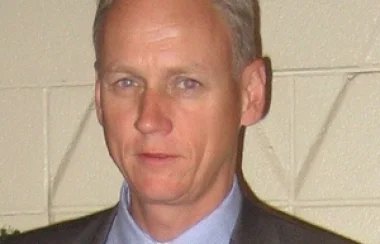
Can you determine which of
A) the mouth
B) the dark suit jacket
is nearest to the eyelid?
the mouth

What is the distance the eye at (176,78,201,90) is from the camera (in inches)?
50.7

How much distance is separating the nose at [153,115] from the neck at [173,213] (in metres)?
0.14

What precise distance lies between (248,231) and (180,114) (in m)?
0.22

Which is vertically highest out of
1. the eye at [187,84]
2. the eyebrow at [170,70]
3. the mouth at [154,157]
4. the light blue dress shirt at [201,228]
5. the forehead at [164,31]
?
the forehead at [164,31]

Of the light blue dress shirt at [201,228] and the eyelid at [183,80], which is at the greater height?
the eyelid at [183,80]

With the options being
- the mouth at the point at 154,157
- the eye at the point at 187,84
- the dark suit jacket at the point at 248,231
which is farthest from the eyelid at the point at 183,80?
the dark suit jacket at the point at 248,231

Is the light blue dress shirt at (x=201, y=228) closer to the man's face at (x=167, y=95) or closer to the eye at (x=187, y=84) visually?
the man's face at (x=167, y=95)

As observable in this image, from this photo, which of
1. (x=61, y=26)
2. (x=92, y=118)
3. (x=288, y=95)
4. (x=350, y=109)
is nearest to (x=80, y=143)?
(x=92, y=118)

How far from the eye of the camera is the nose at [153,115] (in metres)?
1.24

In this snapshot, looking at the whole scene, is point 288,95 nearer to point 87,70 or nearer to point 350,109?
point 350,109

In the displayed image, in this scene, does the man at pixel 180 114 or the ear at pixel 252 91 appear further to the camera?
the ear at pixel 252 91

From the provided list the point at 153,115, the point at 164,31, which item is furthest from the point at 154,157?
the point at 164,31

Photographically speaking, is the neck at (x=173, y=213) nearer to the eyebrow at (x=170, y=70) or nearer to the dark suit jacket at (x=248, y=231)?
the dark suit jacket at (x=248, y=231)

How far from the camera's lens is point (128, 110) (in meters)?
1.27
